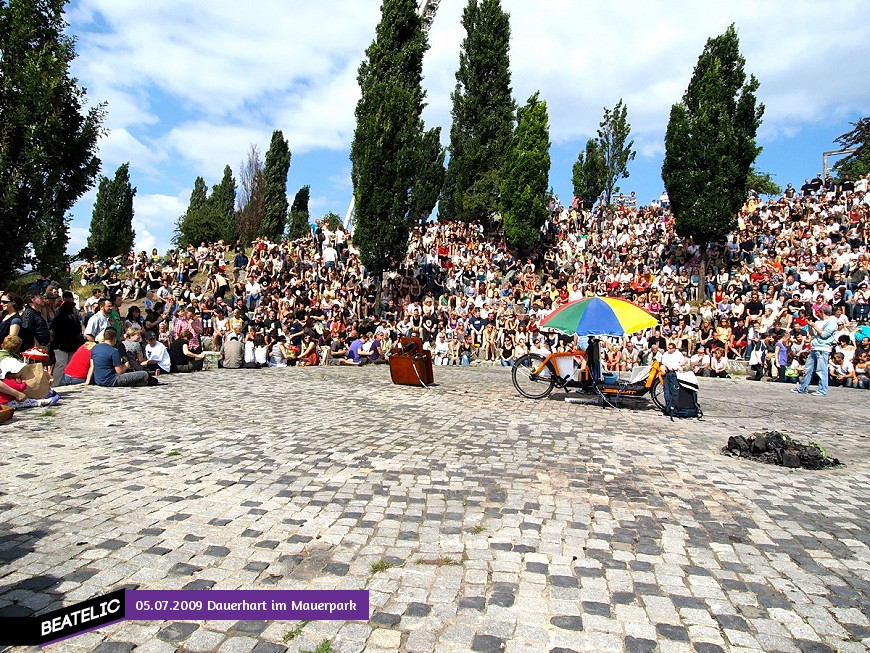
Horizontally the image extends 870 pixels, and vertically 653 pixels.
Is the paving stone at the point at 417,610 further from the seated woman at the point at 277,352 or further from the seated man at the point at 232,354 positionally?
the seated woman at the point at 277,352

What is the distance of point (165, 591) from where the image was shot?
332 centimetres

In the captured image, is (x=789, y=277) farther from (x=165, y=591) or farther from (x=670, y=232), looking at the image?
(x=165, y=591)

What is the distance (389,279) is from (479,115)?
19859 mm

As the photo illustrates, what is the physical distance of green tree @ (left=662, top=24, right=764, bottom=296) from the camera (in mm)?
28406

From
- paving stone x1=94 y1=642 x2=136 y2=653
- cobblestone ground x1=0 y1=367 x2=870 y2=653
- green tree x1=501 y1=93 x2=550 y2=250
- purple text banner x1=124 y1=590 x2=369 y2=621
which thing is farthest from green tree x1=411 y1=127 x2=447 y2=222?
paving stone x1=94 y1=642 x2=136 y2=653

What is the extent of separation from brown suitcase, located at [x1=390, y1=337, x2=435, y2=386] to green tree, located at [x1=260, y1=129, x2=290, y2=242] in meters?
38.6

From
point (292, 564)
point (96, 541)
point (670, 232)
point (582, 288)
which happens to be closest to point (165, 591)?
point (292, 564)

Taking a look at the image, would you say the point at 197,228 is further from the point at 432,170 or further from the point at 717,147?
the point at 717,147

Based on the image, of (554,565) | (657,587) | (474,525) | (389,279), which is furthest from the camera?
(389,279)

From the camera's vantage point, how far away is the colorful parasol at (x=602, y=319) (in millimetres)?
10625

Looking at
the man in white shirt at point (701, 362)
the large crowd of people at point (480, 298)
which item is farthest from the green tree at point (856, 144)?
the man in white shirt at point (701, 362)

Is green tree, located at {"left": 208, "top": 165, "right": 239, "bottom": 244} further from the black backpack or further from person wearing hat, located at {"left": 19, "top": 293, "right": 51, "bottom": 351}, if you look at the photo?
the black backpack

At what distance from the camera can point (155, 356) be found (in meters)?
13.9

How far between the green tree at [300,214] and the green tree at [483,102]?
16.3 meters
